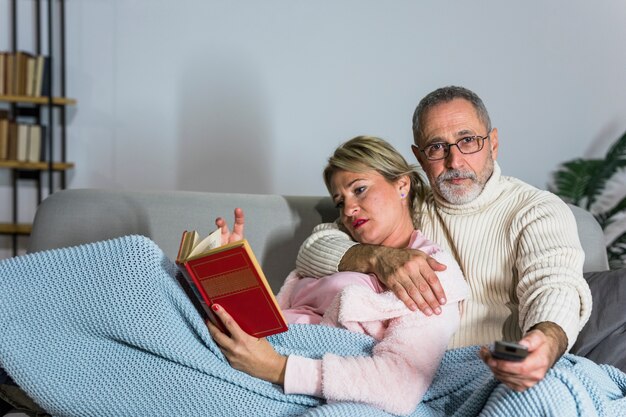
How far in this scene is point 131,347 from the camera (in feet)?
5.59

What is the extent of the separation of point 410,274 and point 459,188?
0.42m

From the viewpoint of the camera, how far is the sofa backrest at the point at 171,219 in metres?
2.29

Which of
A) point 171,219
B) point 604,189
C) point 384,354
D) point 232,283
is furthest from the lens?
point 604,189

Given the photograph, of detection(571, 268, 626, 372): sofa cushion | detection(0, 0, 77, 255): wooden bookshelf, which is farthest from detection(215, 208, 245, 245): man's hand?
detection(0, 0, 77, 255): wooden bookshelf

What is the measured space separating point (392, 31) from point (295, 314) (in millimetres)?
2589

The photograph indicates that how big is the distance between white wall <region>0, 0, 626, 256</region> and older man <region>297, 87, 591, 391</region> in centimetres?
208

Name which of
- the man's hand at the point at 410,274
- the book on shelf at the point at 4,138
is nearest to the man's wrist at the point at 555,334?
the man's hand at the point at 410,274

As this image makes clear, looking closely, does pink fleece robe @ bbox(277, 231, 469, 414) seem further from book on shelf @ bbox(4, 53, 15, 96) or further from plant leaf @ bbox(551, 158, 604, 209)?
book on shelf @ bbox(4, 53, 15, 96)

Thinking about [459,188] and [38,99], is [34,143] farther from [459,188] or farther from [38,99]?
[459,188]


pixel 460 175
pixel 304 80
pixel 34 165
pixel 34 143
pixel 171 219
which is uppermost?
pixel 304 80

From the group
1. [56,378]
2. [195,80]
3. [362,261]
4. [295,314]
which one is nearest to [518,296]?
[362,261]

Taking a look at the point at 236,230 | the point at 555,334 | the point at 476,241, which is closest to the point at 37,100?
the point at 236,230

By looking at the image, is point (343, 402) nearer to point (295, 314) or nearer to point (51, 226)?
point (295, 314)

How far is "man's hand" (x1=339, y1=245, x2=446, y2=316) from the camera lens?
5.47 ft
